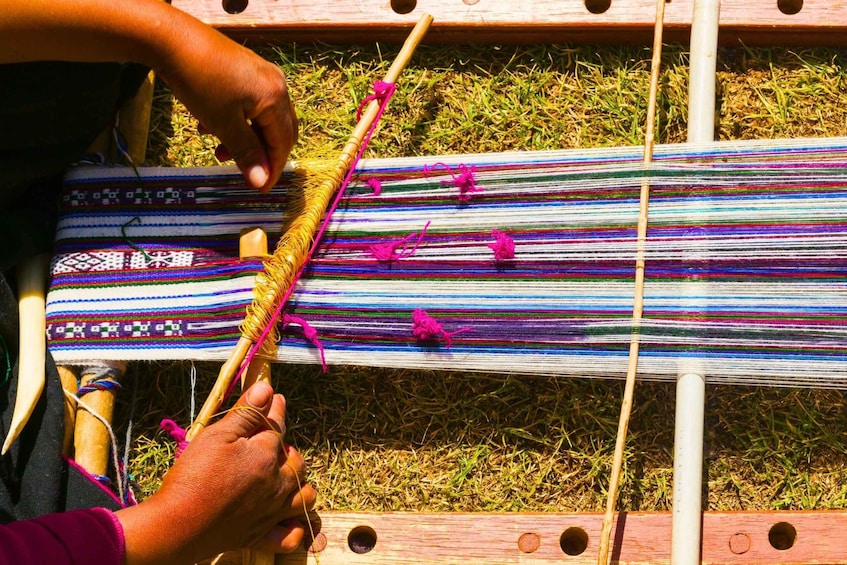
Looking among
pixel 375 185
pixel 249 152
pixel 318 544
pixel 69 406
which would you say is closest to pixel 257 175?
pixel 249 152

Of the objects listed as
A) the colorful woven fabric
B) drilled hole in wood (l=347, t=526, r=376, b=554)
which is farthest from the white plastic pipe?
drilled hole in wood (l=347, t=526, r=376, b=554)

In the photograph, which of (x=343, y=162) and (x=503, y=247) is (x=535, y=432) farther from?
(x=343, y=162)

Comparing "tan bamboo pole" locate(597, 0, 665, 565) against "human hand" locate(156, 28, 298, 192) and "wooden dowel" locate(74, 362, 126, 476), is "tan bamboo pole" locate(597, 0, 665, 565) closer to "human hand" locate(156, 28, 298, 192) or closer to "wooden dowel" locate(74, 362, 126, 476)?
"human hand" locate(156, 28, 298, 192)

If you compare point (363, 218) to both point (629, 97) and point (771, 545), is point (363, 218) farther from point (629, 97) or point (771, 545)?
point (771, 545)

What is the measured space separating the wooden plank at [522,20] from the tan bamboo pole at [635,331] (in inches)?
6.5

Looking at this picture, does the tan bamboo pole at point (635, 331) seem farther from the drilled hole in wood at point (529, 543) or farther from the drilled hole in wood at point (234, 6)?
the drilled hole in wood at point (234, 6)

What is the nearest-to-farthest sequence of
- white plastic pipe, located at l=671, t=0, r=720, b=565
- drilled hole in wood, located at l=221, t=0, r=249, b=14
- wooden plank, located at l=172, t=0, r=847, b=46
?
white plastic pipe, located at l=671, t=0, r=720, b=565 → wooden plank, located at l=172, t=0, r=847, b=46 → drilled hole in wood, located at l=221, t=0, r=249, b=14

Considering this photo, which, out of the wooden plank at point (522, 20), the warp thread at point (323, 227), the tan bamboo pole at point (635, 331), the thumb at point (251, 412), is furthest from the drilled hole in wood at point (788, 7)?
the thumb at point (251, 412)

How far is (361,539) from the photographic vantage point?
1920 mm

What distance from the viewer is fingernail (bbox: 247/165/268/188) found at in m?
1.84

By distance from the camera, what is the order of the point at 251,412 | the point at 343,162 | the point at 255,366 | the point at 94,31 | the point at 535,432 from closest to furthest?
1. the point at 94,31
2. the point at 251,412
3. the point at 255,366
4. the point at 343,162
5. the point at 535,432

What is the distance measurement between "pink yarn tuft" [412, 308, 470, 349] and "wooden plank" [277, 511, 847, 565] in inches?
14.1

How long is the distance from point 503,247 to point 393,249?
0.76ft

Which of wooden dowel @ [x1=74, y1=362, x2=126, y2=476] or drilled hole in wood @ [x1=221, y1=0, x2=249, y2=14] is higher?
drilled hole in wood @ [x1=221, y1=0, x2=249, y2=14]
